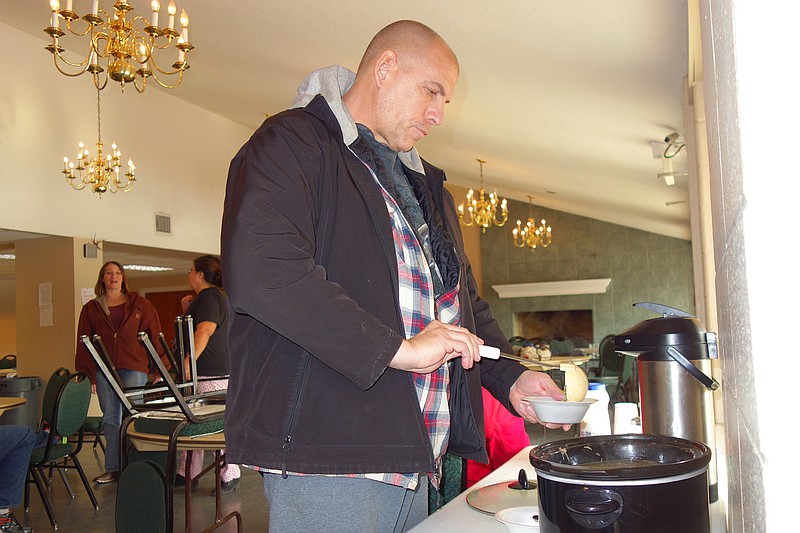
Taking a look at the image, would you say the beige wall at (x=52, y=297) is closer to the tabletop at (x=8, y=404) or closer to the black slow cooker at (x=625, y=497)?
the tabletop at (x=8, y=404)

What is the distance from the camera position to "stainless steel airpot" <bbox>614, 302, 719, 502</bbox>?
4.17 ft

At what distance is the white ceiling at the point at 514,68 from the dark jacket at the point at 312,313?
2.48 meters

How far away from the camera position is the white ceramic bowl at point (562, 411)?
4.11 ft

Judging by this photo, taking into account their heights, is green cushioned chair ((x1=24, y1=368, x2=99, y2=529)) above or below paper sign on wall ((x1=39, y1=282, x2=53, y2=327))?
below

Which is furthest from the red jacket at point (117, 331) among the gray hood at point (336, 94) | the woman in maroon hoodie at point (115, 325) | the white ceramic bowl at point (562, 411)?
the white ceramic bowl at point (562, 411)

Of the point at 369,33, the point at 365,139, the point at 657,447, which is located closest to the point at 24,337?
the point at 369,33

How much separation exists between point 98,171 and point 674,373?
5.86 meters

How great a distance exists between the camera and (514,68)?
4.77 meters

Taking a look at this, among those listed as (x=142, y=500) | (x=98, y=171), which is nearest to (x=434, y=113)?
(x=142, y=500)

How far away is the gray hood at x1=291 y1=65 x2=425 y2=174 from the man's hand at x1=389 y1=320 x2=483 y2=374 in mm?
392

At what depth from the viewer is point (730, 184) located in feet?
1.53

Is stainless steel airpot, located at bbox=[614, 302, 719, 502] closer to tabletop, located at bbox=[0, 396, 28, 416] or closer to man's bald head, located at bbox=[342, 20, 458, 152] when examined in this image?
man's bald head, located at bbox=[342, 20, 458, 152]

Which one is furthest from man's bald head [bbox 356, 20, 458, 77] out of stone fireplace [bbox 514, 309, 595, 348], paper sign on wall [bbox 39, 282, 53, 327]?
stone fireplace [bbox 514, 309, 595, 348]

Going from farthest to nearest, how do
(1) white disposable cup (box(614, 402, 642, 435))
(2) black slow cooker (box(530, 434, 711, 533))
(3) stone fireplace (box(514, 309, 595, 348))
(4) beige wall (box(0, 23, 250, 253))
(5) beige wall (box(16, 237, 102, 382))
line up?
1. (3) stone fireplace (box(514, 309, 595, 348))
2. (5) beige wall (box(16, 237, 102, 382))
3. (4) beige wall (box(0, 23, 250, 253))
4. (1) white disposable cup (box(614, 402, 642, 435))
5. (2) black slow cooker (box(530, 434, 711, 533))
